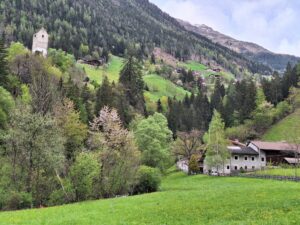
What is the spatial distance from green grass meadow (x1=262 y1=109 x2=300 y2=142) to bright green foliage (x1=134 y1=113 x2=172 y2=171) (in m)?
48.6

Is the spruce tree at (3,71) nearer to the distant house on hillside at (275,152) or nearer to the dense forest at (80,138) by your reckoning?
the dense forest at (80,138)

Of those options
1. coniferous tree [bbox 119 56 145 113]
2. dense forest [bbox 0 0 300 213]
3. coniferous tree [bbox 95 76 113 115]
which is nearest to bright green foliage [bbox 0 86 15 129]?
dense forest [bbox 0 0 300 213]

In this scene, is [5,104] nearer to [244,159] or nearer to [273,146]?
[244,159]

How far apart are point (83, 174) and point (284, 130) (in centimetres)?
8460

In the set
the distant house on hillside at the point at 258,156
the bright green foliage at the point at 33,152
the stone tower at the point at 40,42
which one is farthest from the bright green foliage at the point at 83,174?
the stone tower at the point at 40,42

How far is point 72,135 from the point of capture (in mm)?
72000

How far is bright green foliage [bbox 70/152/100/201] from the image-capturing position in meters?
51.0

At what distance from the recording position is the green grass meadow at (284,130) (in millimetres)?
115256

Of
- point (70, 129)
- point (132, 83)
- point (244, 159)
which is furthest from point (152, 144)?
point (132, 83)

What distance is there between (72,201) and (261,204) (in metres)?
29.3

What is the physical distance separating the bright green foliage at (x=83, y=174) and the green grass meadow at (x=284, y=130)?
252ft

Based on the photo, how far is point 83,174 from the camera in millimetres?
51250

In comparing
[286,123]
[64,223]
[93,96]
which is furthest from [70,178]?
[286,123]

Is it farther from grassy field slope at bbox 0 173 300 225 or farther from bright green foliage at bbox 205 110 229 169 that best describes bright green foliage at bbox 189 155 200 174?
grassy field slope at bbox 0 173 300 225
